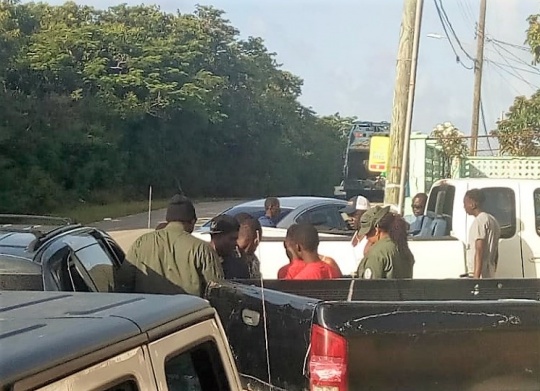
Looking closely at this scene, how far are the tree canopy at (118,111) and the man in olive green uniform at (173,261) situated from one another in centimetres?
1695

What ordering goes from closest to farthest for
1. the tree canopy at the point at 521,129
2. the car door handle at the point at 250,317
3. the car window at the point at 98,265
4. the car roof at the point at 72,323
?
the car roof at the point at 72,323, the car door handle at the point at 250,317, the car window at the point at 98,265, the tree canopy at the point at 521,129

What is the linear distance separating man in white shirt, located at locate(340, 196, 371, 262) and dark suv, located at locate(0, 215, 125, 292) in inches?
88.9

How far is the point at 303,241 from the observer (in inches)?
229

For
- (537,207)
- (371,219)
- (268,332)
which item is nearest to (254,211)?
(537,207)

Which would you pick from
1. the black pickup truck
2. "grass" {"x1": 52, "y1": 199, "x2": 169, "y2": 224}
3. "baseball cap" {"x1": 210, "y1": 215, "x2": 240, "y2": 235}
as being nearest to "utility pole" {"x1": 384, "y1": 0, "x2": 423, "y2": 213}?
"baseball cap" {"x1": 210, "y1": 215, "x2": 240, "y2": 235}

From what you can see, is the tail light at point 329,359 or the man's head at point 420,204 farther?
the man's head at point 420,204

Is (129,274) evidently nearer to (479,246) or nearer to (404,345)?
(404,345)

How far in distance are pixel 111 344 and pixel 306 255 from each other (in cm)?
409

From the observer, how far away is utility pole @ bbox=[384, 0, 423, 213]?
11.0 m

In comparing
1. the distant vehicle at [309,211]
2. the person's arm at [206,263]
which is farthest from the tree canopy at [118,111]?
the person's arm at [206,263]

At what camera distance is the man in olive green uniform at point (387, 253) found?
6418 mm

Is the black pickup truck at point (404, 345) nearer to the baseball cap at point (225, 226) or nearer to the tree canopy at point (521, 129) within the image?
the baseball cap at point (225, 226)

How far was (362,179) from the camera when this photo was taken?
2909 cm

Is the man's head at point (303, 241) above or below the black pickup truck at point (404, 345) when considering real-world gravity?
above
